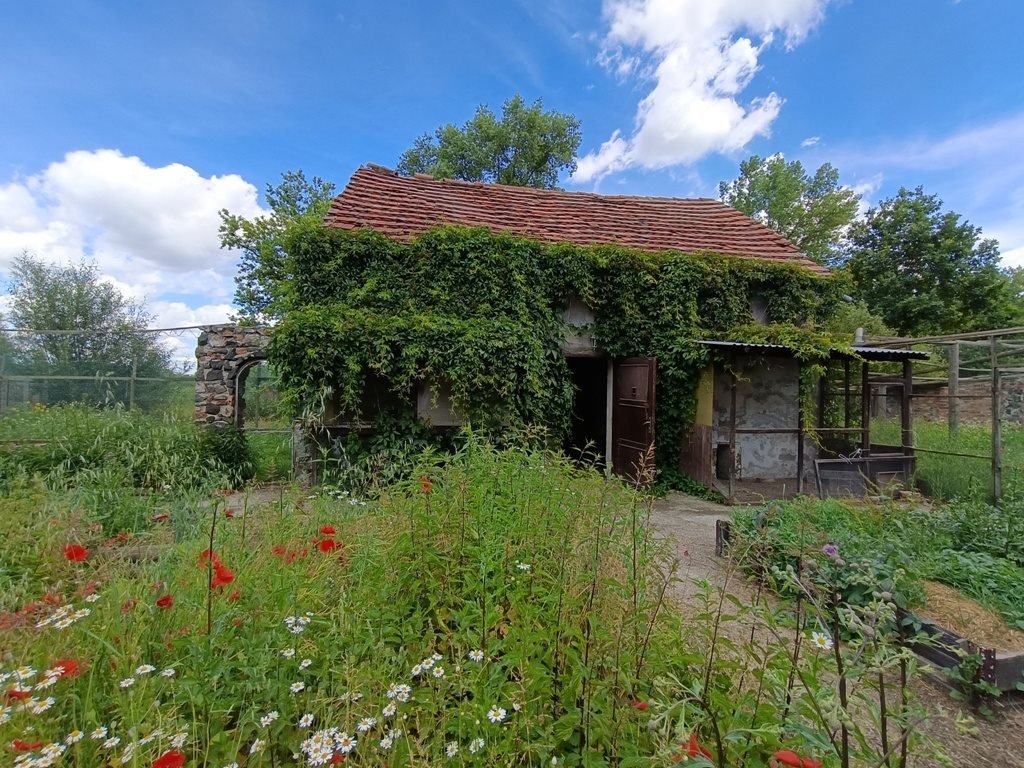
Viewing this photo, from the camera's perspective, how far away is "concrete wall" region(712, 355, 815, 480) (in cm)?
759

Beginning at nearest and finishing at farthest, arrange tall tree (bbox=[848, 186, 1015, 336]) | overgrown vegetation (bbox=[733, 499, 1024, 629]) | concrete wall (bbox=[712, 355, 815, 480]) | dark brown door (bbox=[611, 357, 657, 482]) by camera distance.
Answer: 1. overgrown vegetation (bbox=[733, 499, 1024, 629])
2. dark brown door (bbox=[611, 357, 657, 482])
3. concrete wall (bbox=[712, 355, 815, 480])
4. tall tree (bbox=[848, 186, 1015, 336])

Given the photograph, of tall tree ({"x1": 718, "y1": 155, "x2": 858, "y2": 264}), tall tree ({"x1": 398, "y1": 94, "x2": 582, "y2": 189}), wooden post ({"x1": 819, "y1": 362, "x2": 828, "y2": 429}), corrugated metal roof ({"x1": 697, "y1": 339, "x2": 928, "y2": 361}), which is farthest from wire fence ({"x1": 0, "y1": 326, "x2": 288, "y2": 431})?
tall tree ({"x1": 718, "y1": 155, "x2": 858, "y2": 264})

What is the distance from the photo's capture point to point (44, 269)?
53.4 ft

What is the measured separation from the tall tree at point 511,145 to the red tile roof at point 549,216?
11135 mm

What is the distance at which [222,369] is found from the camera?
331 inches

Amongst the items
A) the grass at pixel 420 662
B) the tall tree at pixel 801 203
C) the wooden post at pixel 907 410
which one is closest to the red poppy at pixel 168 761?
the grass at pixel 420 662

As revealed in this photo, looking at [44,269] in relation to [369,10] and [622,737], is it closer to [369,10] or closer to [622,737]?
[369,10]

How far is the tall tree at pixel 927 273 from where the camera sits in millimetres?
15648

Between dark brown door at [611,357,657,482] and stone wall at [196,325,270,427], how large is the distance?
6.42m

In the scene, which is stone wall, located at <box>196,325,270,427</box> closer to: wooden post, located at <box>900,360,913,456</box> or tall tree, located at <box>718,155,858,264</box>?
wooden post, located at <box>900,360,913,456</box>

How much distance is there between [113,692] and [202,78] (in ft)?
26.2

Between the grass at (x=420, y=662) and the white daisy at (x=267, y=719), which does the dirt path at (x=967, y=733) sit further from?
the white daisy at (x=267, y=719)

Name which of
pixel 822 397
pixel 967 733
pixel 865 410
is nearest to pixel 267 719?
pixel 967 733

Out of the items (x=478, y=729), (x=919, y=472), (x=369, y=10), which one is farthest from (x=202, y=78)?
(x=919, y=472)
